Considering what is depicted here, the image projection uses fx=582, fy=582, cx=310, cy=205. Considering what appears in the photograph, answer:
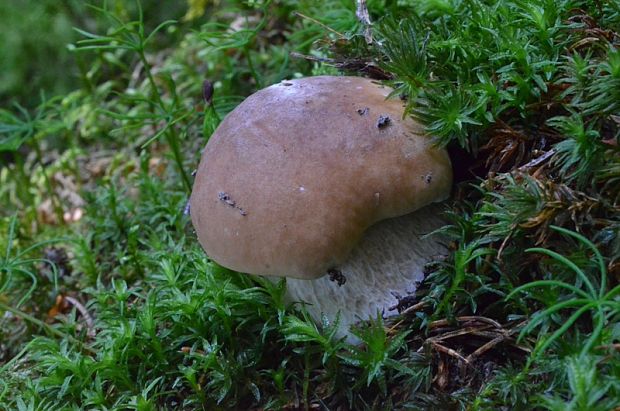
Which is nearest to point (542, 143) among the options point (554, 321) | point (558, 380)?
point (554, 321)

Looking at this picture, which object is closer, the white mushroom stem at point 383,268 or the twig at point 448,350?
the twig at point 448,350

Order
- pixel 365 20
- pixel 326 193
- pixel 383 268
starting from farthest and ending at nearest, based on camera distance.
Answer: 1. pixel 365 20
2. pixel 383 268
3. pixel 326 193

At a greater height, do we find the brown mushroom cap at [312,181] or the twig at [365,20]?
the twig at [365,20]

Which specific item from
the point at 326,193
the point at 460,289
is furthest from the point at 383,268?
the point at 326,193

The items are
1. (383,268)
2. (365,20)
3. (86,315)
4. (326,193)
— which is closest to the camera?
(326,193)

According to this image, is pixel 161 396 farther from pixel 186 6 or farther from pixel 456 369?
pixel 186 6

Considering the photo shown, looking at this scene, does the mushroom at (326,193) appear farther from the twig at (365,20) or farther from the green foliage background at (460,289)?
the twig at (365,20)

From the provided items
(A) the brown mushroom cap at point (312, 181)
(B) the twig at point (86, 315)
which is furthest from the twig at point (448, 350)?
(B) the twig at point (86, 315)

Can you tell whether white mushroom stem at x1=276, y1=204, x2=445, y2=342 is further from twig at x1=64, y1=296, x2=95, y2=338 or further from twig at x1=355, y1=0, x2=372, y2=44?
twig at x1=64, y1=296, x2=95, y2=338

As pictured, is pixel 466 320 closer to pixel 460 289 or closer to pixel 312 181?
pixel 460 289
